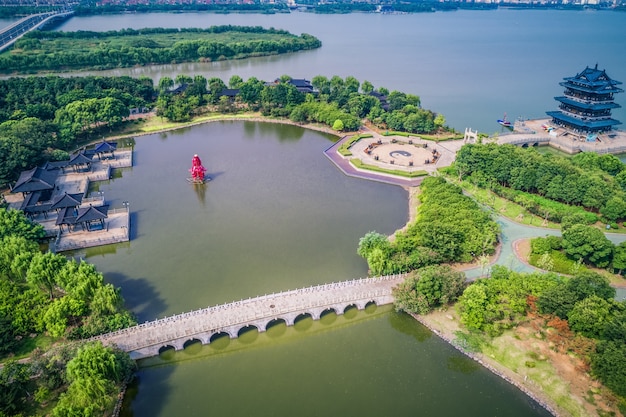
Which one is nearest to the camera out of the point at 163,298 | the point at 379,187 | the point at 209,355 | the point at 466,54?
the point at 209,355

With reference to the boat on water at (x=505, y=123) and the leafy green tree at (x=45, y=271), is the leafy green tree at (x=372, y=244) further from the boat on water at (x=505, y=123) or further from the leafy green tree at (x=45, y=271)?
the boat on water at (x=505, y=123)

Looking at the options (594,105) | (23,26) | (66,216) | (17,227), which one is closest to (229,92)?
(66,216)

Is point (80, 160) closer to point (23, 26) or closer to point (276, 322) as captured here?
point (276, 322)

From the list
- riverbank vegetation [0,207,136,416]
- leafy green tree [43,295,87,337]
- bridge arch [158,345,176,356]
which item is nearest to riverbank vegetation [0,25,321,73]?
riverbank vegetation [0,207,136,416]

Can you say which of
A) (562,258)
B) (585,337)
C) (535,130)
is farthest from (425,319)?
(535,130)

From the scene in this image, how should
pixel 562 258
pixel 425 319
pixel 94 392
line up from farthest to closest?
1. pixel 562 258
2. pixel 425 319
3. pixel 94 392

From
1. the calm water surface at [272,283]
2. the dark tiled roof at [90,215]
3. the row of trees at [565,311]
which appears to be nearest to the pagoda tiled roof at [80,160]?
the calm water surface at [272,283]

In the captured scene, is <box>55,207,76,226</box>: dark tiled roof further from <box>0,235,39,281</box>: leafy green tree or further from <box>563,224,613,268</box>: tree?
<box>563,224,613,268</box>: tree

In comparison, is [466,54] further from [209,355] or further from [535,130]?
[209,355]
